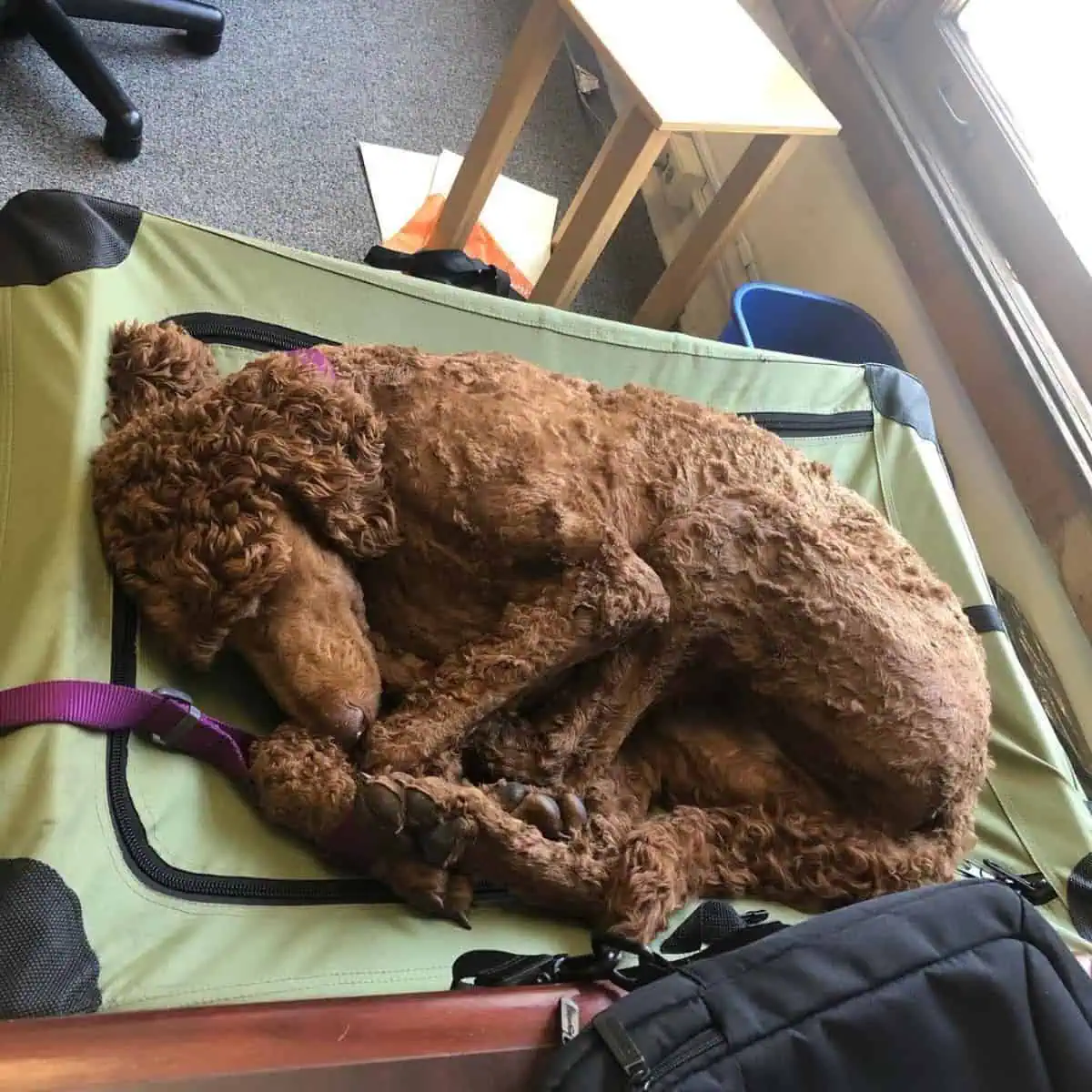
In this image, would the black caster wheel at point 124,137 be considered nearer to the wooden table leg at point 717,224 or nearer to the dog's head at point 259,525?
the wooden table leg at point 717,224

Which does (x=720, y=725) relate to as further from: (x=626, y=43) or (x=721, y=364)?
(x=626, y=43)

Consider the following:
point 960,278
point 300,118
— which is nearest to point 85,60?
point 300,118

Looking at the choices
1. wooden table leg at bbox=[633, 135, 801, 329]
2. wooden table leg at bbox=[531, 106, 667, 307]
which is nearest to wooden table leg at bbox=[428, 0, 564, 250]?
wooden table leg at bbox=[531, 106, 667, 307]

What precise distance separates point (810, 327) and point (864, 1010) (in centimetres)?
193

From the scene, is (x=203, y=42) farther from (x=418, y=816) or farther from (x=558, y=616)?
(x=418, y=816)

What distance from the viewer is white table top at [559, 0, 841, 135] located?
1.95 metres

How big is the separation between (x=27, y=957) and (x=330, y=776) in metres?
0.33

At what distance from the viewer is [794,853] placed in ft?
4.27

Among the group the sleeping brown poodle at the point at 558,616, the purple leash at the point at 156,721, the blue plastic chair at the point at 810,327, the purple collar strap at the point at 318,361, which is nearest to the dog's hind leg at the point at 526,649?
the sleeping brown poodle at the point at 558,616

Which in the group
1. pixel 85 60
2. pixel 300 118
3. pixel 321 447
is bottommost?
pixel 300 118

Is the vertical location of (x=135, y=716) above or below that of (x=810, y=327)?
above

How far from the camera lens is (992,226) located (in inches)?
88.0

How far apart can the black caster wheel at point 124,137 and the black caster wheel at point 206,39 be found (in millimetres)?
401

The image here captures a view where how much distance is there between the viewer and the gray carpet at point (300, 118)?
221 centimetres
